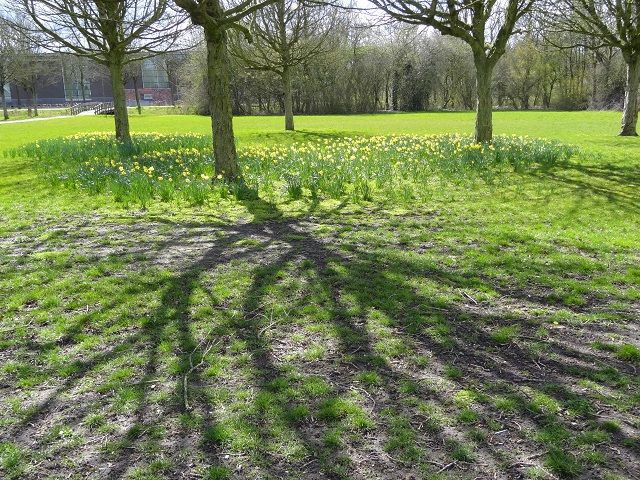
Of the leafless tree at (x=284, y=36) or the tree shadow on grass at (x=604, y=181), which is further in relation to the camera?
the leafless tree at (x=284, y=36)

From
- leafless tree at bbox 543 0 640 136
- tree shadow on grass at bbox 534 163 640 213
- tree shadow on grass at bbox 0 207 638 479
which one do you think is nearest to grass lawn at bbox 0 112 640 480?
tree shadow on grass at bbox 0 207 638 479

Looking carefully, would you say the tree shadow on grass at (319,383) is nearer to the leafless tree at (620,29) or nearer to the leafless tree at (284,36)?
the leafless tree at (620,29)

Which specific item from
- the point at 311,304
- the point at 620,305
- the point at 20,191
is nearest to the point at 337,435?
the point at 311,304

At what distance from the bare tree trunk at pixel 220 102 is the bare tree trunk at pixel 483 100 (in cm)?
728

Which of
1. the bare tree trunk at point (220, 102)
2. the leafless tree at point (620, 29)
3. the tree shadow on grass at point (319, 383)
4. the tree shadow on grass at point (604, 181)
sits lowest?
the tree shadow on grass at point (319, 383)

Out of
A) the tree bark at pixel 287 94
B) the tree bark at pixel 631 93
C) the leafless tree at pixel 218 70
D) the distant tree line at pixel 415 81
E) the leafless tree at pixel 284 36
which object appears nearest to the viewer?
the leafless tree at pixel 218 70

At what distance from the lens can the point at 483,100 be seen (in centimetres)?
1327

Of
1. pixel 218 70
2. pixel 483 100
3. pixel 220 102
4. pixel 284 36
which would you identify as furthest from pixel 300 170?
pixel 284 36

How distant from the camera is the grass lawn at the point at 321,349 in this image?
103 inches

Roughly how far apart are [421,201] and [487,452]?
605cm

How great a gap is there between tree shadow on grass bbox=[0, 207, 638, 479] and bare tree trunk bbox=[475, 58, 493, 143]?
9454mm

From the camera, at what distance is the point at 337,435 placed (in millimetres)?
2729

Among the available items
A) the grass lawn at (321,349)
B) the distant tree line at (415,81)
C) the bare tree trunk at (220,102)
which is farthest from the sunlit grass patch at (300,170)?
the distant tree line at (415,81)

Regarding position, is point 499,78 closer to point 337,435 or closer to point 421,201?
point 421,201
